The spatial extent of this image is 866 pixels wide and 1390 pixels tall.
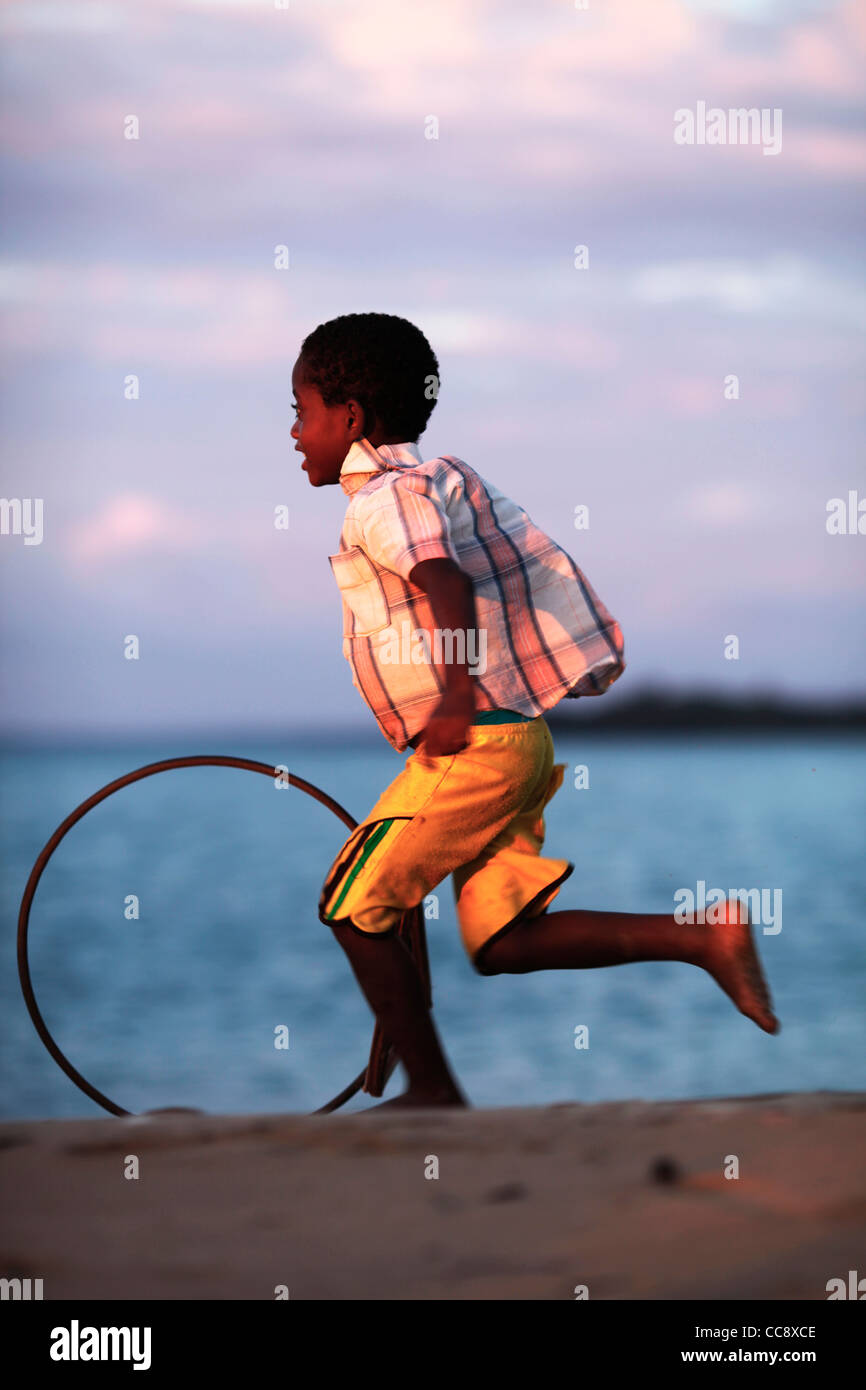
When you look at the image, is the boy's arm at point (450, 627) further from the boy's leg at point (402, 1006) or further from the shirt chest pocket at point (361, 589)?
the boy's leg at point (402, 1006)

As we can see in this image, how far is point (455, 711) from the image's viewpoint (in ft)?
9.63

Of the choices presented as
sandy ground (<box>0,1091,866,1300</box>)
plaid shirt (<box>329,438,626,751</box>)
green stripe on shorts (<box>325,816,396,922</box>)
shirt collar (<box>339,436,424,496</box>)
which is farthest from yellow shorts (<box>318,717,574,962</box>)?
shirt collar (<box>339,436,424,496</box>)

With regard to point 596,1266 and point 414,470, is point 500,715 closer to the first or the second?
point 414,470

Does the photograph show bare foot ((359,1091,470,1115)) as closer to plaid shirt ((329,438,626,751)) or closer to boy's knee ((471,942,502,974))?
boy's knee ((471,942,502,974))

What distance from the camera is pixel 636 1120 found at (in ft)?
9.04

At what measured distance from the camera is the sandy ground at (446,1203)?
2141 millimetres

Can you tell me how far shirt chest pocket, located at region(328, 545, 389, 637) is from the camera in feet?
10.4

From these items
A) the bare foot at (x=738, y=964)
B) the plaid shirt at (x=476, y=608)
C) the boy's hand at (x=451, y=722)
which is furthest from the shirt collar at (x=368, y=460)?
the bare foot at (x=738, y=964)

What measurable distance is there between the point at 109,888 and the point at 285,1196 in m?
27.1

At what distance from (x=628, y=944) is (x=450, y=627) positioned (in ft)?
2.54

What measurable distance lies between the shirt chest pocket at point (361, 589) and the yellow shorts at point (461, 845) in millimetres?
294

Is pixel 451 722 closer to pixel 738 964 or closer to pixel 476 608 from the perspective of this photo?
pixel 476 608

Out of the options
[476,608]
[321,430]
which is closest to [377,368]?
[321,430]
